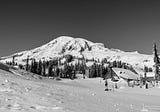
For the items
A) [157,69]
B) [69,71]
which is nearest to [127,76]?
[157,69]

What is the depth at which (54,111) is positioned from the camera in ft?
33.2

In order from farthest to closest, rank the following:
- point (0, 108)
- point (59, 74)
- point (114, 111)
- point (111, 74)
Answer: point (59, 74)
point (111, 74)
point (114, 111)
point (0, 108)

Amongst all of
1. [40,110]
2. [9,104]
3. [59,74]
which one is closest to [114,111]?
[40,110]

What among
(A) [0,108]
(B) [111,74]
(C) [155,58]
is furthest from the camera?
(B) [111,74]

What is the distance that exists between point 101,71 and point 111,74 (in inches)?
2953

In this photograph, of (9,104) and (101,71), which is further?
(101,71)

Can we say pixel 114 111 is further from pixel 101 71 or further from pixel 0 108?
pixel 101 71

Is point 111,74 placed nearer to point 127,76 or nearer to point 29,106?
point 127,76

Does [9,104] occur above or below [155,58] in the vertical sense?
below

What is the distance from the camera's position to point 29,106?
34.0 feet

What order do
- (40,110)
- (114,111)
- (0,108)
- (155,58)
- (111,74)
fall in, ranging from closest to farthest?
(0,108) < (40,110) < (114,111) < (155,58) < (111,74)

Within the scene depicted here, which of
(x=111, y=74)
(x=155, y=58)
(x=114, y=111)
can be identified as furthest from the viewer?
(x=111, y=74)

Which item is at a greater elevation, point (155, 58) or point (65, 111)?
point (155, 58)

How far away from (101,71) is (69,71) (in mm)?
25778
